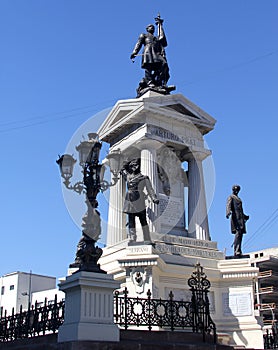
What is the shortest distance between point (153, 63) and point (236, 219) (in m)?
8.90

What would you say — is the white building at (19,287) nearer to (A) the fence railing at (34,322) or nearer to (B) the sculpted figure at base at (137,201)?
(B) the sculpted figure at base at (137,201)

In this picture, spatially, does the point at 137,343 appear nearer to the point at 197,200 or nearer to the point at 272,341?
the point at 272,341

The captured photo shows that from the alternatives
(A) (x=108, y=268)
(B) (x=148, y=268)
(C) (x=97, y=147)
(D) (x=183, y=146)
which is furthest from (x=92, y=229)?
(D) (x=183, y=146)

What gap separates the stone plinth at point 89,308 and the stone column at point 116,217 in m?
10.6

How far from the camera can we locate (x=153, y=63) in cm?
2525

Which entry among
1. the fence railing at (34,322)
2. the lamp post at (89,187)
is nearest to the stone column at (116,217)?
the fence railing at (34,322)

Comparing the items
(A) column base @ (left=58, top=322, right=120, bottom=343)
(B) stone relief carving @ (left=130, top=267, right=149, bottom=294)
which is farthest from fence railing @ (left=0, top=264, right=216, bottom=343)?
(B) stone relief carving @ (left=130, top=267, right=149, bottom=294)

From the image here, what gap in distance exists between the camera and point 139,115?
2234 cm

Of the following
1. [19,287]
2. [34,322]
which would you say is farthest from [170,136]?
[19,287]

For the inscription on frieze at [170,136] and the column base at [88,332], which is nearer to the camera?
the column base at [88,332]

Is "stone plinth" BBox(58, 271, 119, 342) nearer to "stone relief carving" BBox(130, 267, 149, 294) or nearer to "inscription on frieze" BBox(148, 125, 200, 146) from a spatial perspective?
"stone relief carving" BBox(130, 267, 149, 294)

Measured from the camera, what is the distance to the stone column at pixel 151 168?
20688 mm

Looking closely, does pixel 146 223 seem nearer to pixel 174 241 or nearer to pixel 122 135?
pixel 174 241

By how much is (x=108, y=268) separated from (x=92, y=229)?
27.7 ft
